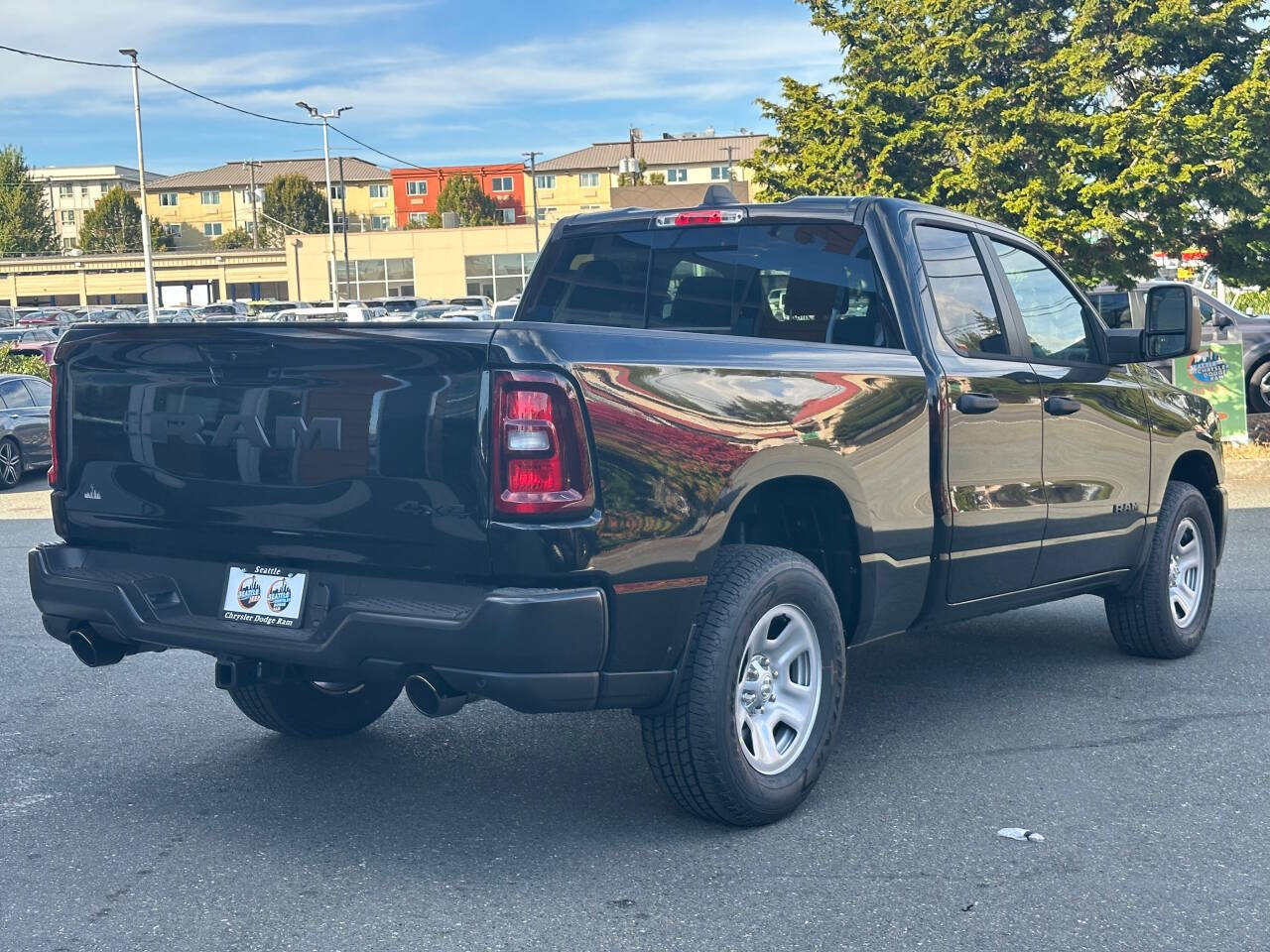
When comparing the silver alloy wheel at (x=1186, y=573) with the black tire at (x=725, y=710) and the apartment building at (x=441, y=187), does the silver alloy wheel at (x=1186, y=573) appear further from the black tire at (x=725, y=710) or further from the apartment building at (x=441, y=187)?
the apartment building at (x=441, y=187)

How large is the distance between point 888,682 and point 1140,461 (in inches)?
55.8

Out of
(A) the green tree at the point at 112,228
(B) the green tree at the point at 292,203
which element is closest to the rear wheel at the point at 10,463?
(B) the green tree at the point at 292,203

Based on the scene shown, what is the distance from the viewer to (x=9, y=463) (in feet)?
60.5

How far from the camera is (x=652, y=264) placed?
5.74 m

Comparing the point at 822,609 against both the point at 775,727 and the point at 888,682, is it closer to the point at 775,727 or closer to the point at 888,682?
the point at 775,727

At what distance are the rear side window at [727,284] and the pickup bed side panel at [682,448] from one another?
1.64ft

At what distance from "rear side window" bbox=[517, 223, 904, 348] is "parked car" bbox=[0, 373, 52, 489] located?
13889 mm

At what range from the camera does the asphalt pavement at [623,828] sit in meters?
3.73

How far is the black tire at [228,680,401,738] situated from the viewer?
5.44 m

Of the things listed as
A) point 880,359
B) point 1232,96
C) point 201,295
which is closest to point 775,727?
point 880,359

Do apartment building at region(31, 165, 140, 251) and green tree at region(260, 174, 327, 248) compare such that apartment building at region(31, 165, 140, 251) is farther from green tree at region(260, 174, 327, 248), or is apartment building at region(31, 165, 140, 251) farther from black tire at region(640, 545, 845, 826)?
black tire at region(640, 545, 845, 826)

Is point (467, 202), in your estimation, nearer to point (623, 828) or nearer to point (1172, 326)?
point (1172, 326)

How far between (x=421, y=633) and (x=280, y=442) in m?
0.72

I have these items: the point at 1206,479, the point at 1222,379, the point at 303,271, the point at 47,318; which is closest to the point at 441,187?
the point at 303,271
